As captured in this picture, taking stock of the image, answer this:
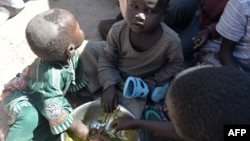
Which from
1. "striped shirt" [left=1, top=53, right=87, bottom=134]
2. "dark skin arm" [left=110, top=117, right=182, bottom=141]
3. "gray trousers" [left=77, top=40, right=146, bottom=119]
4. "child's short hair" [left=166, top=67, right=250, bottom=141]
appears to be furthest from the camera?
"gray trousers" [left=77, top=40, right=146, bottom=119]

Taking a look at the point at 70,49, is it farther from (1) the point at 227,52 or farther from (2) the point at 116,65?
(1) the point at 227,52

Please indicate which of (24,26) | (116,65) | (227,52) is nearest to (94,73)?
(116,65)

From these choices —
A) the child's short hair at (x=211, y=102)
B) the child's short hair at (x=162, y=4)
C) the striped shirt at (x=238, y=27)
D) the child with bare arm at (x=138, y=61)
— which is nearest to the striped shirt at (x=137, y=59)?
the child with bare arm at (x=138, y=61)

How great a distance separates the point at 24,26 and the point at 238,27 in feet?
4.95

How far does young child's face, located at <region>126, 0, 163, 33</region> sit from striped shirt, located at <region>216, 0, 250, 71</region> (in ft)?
0.97

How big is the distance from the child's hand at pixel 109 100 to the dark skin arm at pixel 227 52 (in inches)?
20.1

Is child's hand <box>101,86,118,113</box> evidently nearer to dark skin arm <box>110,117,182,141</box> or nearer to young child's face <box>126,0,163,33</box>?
dark skin arm <box>110,117,182,141</box>

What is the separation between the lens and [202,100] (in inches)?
36.3

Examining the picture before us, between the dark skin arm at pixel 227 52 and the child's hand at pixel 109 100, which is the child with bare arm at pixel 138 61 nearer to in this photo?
the child's hand at pixel 109 100

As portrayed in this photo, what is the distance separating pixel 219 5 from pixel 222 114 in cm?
93

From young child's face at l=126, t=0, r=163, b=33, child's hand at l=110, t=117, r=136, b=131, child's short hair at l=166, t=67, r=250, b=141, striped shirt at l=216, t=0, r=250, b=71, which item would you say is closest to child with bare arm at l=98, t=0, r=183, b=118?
young child's face at l=126, t=0, r=163, b=33

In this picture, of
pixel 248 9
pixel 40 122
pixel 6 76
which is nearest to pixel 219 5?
pixel 248 9

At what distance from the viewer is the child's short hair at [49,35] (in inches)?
56.7

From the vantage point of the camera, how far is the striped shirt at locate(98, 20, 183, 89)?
61.1 inches
